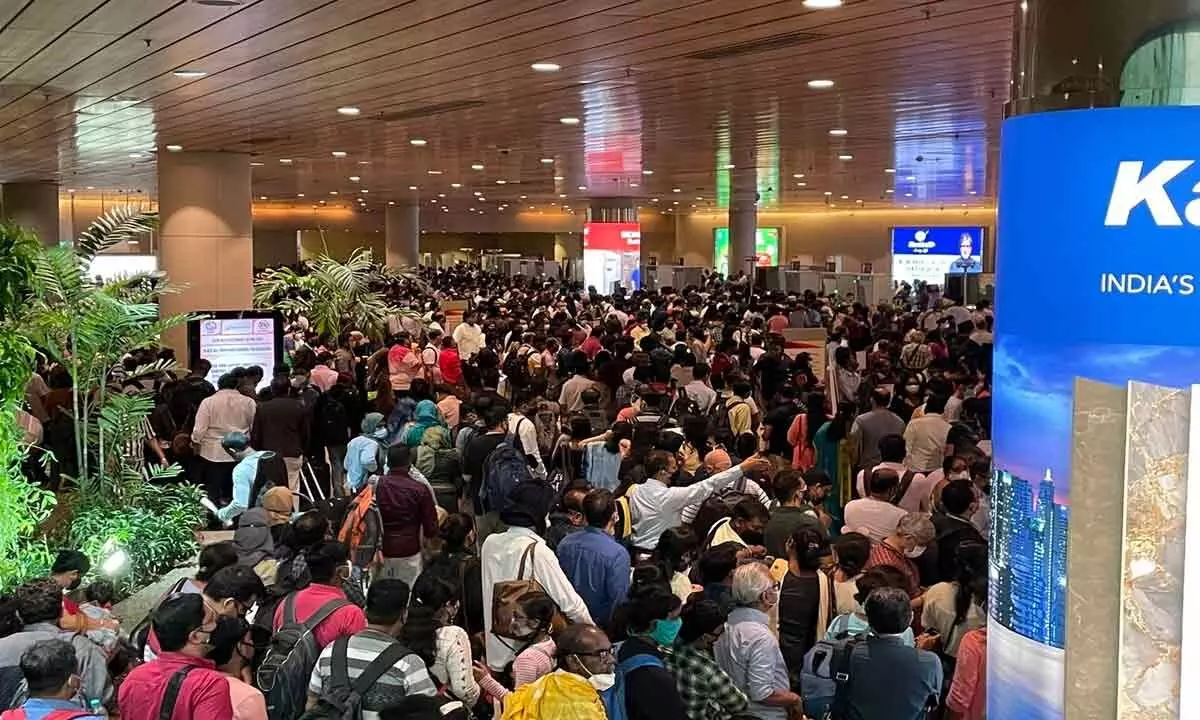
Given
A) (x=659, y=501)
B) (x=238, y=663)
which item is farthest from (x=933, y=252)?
(x=238, y=663)

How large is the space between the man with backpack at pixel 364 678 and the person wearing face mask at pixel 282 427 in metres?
6.46

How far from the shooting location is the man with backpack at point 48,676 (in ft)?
14.2

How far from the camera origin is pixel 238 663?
5.19m

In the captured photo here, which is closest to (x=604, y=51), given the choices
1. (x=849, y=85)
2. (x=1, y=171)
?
(x=849, y=85)

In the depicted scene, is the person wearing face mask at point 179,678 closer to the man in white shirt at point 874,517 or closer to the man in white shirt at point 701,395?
the man in white shirt at point 874,517

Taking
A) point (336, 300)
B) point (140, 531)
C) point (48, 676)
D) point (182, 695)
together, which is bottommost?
point (140, 531)

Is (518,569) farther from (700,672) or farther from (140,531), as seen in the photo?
(140,531)

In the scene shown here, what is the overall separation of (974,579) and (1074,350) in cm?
310

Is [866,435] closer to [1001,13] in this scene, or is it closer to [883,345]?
[1001,13]

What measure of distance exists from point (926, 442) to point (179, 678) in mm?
6777

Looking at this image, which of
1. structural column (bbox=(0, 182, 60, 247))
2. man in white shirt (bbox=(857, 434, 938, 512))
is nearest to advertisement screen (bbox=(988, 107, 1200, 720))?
man in white shirt (bbox=(857, 434, 938, 512))

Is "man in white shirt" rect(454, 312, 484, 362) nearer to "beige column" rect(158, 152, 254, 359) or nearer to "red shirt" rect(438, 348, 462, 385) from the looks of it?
"red shirt" rect(438, 348, 462, 385)

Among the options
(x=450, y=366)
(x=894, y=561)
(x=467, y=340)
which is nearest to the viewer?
(x=894, y=561)

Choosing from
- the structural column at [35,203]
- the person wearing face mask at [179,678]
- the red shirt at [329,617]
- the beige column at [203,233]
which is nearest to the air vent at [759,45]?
the red shirt at [329,617]
